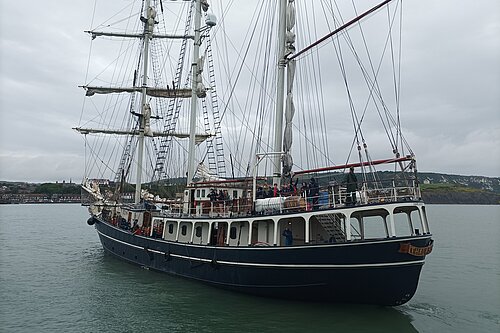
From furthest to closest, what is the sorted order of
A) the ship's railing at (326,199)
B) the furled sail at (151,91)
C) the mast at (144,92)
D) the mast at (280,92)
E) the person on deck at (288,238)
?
1. the furled sail at (151,91)
2. the mast at (144,92)
3. the mast at (280,92)
4. the person on deck at (288,238)
5. the ship's railing at (326,199)

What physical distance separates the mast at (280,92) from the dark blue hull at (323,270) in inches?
196

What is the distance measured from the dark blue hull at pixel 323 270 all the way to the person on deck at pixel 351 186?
1898 millimetres

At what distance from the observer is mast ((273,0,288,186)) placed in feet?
71.3

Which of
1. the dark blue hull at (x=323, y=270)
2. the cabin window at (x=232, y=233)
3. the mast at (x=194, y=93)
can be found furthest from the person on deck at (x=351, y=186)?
the mast at (x=194, y=93)

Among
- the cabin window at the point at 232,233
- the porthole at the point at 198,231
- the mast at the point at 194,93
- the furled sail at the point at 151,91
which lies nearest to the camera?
the cabin window at the point at 232,233

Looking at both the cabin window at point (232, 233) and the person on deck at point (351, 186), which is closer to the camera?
the person on deck at point (351, 186)

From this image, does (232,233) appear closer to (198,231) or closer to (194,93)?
(198,231)

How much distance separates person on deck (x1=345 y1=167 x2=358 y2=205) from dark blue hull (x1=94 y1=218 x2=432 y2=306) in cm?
190

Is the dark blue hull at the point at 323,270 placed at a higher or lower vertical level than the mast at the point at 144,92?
lower

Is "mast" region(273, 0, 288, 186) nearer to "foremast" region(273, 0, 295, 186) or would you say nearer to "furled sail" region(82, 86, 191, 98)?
"foremast" region(273, 0, 295, 186)

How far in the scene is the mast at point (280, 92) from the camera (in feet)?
71.3

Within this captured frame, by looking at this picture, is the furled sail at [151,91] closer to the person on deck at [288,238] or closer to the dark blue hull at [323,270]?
the dark blue hull at [323,270]

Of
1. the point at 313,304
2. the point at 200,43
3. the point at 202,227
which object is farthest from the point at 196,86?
the point at 313,304

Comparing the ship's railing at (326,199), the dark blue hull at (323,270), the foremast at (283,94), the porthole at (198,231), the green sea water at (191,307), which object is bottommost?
the green sea water at (191,307)
